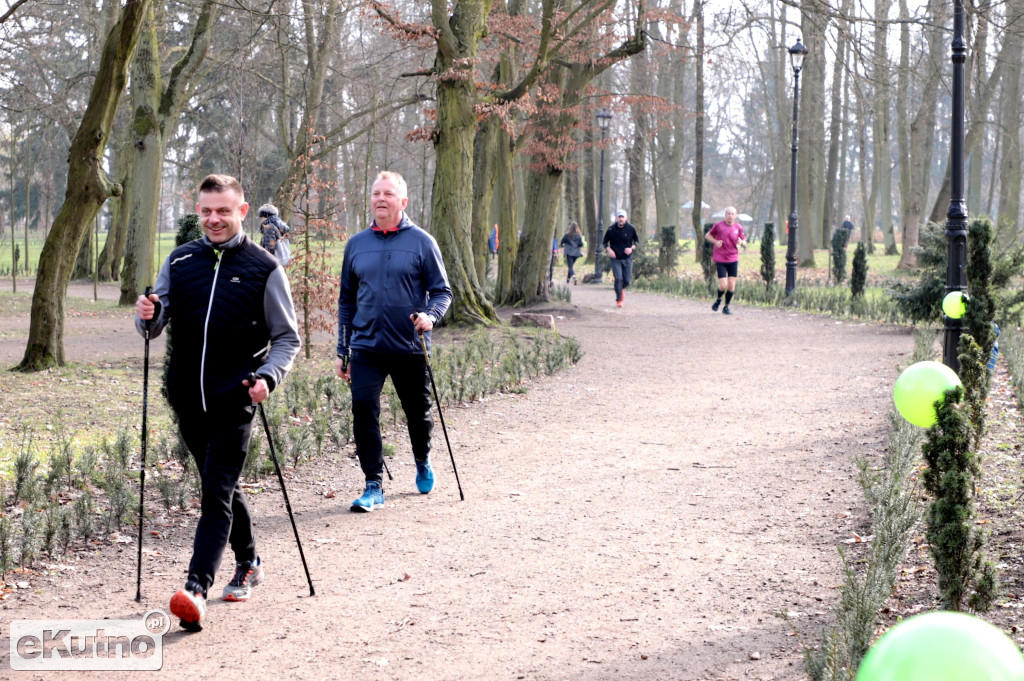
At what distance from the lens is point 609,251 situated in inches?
901

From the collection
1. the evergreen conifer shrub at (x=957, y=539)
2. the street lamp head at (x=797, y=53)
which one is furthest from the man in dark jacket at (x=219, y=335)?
the street lamp head at (x=797, y=53)

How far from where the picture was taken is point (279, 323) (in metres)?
4.74

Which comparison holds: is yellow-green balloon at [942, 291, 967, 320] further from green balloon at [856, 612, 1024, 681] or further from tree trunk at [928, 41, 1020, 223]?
tree trunk at [928, 41, 1020, 223]

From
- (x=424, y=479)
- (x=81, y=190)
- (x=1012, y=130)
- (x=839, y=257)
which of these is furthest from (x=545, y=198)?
(x=1012, y=130)

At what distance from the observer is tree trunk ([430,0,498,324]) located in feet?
50.3

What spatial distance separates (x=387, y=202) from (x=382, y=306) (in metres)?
0.62

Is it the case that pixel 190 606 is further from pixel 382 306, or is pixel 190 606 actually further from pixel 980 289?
pixel 980 289

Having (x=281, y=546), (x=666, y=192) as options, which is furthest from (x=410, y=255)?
(x=666, y=192)

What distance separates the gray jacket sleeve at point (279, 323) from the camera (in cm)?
470

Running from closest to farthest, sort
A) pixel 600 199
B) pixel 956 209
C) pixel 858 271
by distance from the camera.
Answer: pixel 956 209
pixel 858 271
pixel 600 199

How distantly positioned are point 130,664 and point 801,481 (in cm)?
478

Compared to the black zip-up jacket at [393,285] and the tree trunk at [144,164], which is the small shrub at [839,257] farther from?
the black zip-up jacket at [393,285]

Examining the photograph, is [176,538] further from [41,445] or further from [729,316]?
[729,316]
